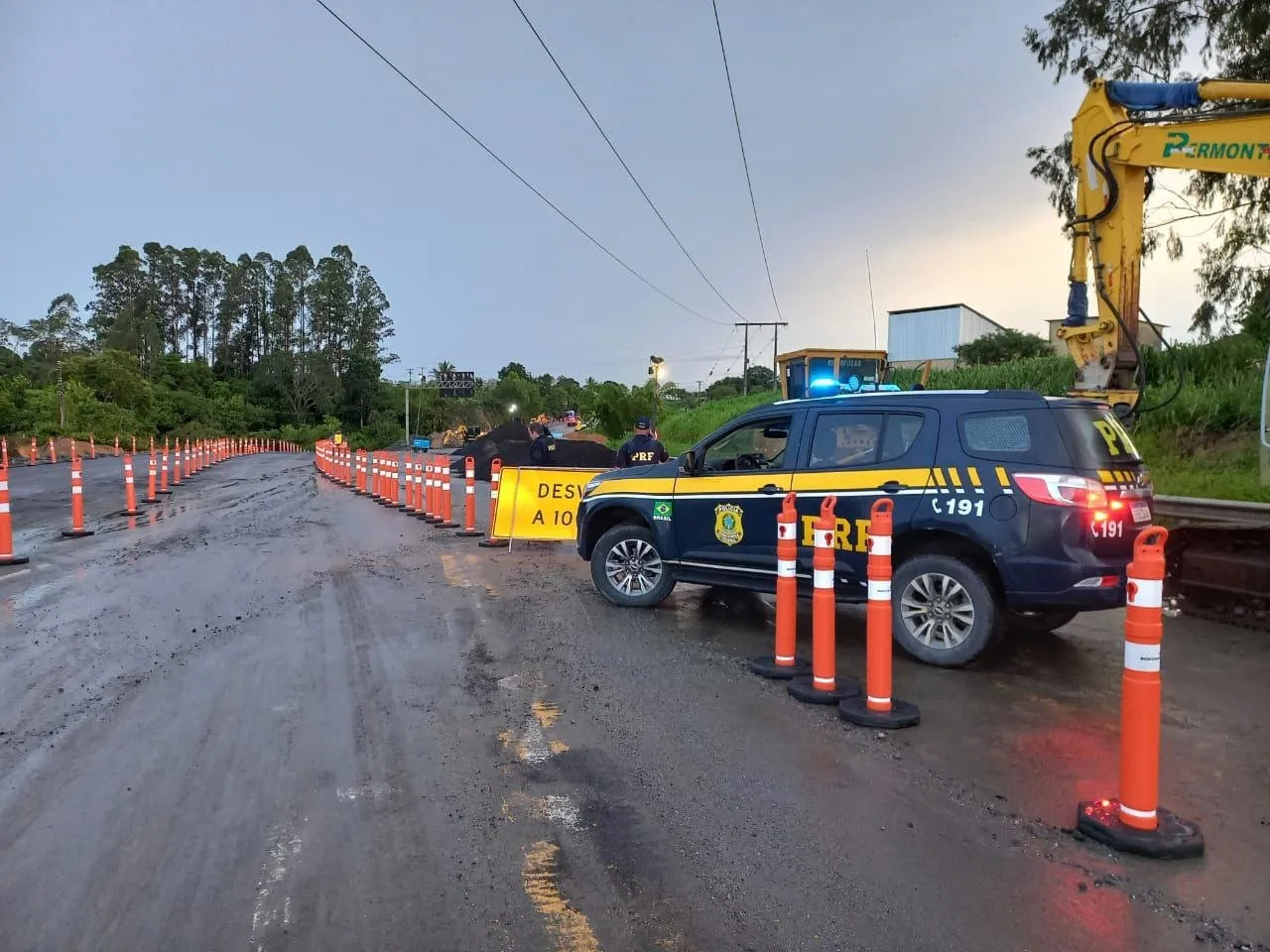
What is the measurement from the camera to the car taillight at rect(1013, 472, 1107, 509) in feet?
19.0

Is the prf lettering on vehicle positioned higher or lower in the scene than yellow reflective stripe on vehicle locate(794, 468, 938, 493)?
lower

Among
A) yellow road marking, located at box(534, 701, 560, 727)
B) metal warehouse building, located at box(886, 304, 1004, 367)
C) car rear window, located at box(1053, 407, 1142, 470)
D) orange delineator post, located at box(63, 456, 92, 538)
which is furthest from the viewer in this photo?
metal warehouse building, located at box(886, 304, 1004, 367)

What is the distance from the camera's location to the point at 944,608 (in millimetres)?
6266

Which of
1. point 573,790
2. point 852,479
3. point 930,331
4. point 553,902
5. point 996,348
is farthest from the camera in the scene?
point 930,331

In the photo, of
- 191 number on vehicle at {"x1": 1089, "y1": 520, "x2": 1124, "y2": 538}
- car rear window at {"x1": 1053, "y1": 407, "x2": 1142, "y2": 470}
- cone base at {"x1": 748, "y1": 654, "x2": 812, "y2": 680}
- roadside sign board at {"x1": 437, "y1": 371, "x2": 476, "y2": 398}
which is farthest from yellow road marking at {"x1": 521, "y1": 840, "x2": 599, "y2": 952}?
roadside sign board at {"x1": 437, "y1": 371, "x2": 476, "y2": 398}

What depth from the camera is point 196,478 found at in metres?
27.1

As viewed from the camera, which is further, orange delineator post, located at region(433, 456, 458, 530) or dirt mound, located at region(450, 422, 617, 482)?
dirt mound, located at region(450, 422, 617, 482)

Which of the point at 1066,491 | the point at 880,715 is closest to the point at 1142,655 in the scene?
the point at 880,715

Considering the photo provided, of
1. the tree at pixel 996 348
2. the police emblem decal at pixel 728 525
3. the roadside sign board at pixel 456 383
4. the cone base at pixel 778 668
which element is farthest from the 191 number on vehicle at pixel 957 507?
the roadside sign board at pixel 456 383

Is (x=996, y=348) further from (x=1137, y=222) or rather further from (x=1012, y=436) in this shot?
(x=1012, y=436)

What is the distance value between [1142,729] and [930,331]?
54110mm

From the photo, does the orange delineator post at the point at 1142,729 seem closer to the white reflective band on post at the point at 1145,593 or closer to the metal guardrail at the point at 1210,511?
the white reflective band on post at the point at 1145,593

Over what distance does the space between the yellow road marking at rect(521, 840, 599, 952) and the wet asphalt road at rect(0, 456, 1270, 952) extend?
14mm

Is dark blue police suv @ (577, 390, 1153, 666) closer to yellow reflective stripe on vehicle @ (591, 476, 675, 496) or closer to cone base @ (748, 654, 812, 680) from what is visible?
yellow reflective stripe on vehicle @ (591, 476, 675, 496)
